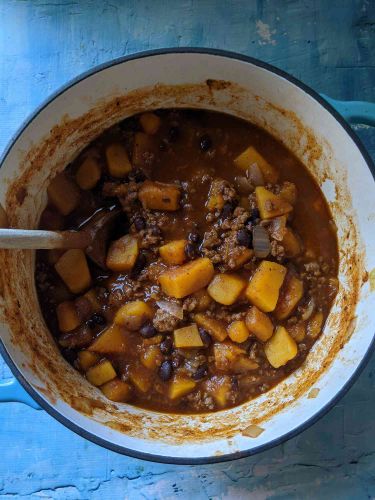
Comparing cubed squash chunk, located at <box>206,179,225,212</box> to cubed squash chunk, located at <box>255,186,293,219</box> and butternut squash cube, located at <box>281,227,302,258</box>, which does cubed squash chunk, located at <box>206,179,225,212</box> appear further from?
butternut squash cube, located at <box>281,227,302,258</box>

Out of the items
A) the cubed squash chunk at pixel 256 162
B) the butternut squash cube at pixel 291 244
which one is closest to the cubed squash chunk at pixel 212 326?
the butternut squash cube at pixel 291 244

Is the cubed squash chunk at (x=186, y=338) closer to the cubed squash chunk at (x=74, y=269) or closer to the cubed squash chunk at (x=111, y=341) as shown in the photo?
the cubed squash chunk at (x=111, y=341)

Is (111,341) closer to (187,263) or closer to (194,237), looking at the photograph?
(187,263)

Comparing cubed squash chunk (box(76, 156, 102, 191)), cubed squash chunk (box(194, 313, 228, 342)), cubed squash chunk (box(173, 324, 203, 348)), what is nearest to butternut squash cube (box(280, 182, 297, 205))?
cubed squash chunk (box(194, 313, 228, 342))

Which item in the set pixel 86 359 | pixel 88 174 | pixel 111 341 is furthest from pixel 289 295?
pixel 88 174

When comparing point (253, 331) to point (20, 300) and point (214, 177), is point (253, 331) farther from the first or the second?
point (20, 300)

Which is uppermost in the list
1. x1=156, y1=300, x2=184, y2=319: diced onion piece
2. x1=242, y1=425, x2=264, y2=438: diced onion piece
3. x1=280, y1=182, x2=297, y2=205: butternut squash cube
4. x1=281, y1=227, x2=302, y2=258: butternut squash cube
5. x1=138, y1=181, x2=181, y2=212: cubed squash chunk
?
x1=138, y1=181, x2=181, y2=212: cubed squash chunk
